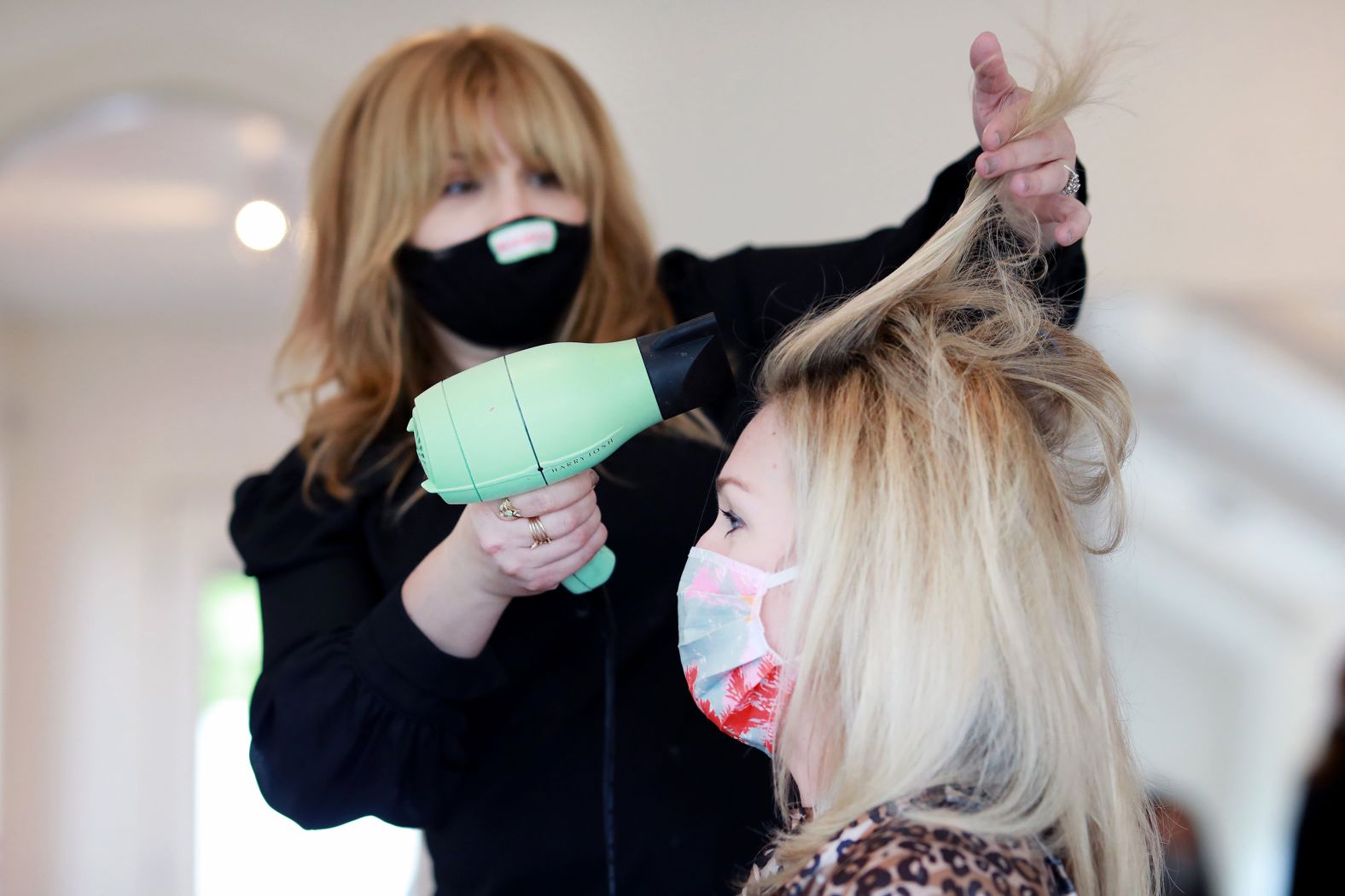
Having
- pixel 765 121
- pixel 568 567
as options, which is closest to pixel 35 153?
pixel 765 121

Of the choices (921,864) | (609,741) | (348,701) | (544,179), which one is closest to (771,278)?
(544,179)

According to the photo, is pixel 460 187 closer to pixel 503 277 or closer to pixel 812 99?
pixel 503 277

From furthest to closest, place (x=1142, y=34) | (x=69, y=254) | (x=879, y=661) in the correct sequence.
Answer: (x=69, y=254)
(x=1142, y=34)
(x=879, y=661)

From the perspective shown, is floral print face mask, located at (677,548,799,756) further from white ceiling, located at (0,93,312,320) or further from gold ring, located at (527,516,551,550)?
white ceiling, located at (0,93,312,320)

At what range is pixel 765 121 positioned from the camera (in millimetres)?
2527

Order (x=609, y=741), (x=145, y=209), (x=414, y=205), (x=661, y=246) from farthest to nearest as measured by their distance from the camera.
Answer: (x=145, y=209), (x=661, y=246), (x=414, y=205), (x=609, y=741)

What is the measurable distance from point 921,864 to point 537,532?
0.42m

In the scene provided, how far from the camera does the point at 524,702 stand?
1.37m

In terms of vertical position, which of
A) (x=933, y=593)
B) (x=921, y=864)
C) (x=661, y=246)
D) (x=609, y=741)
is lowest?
(x=609, y=741)

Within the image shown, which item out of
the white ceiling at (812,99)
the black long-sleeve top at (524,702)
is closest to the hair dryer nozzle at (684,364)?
the black long-sleeve top at (524,702)

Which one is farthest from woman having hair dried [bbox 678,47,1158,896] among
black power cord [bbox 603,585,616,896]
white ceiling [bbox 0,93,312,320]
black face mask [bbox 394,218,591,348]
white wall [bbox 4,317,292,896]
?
white wall [bbox 4,317,292,896]

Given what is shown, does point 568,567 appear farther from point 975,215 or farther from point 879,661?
point 975,215

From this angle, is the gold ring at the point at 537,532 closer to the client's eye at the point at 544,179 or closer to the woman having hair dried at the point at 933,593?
the woman having hair dried at the point at 933,593

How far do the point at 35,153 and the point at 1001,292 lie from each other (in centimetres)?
225
